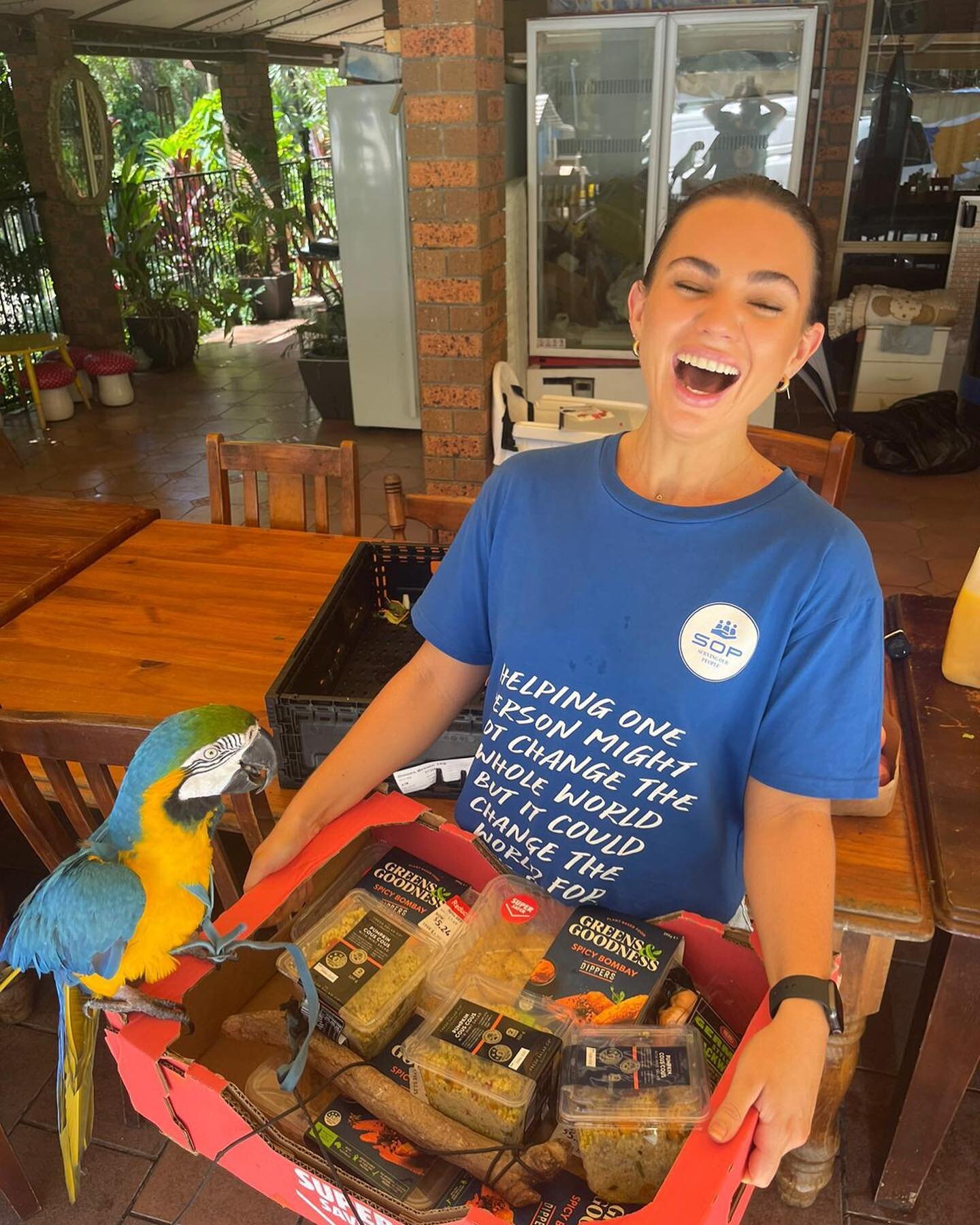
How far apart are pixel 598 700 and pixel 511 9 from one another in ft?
17.5

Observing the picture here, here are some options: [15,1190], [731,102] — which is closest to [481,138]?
[731,102]

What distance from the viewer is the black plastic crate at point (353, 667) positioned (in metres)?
1.36

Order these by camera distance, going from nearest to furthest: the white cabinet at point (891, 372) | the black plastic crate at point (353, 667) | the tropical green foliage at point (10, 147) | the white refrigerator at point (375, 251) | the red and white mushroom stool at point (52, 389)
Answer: the black plastic crate at point (353, 667) < the white refrigerator at point (375, 251) < the white cabinet at point (891, 372) < the red and white mushroom stool at point (52, 389) < the tropical green foliage at point (10, 147)

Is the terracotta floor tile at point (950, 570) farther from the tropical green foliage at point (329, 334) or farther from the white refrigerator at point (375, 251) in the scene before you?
the tropical green foliage at point (329, 334)

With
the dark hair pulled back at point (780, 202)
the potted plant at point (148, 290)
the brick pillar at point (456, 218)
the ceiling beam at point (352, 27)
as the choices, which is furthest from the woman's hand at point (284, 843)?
the ceiling beam at point (352, 27)

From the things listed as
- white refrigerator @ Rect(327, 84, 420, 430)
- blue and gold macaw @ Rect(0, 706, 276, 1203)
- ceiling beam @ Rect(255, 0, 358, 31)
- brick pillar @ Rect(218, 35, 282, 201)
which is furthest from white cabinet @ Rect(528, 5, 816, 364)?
brick pillar @ Rect(218, 35, 282, 201)

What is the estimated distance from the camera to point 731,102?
4273mm

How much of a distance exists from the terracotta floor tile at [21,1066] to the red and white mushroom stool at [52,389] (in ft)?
15.3

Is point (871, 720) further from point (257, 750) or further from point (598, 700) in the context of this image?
point (257, 750)

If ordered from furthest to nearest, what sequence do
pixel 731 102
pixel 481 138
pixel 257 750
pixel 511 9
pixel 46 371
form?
pixel 46 371 → pixel 511 9 → pixel 731 102 → pixel 481 138 → pixel 257 750

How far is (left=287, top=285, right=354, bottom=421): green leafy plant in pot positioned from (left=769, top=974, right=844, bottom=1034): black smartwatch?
16.7 ft

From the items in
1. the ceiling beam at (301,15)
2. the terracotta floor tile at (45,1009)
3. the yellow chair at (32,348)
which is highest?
the ceiling beam at (301,15)

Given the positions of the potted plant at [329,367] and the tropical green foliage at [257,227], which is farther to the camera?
the tropical green foliage at [257,227]

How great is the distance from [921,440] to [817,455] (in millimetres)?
2904
